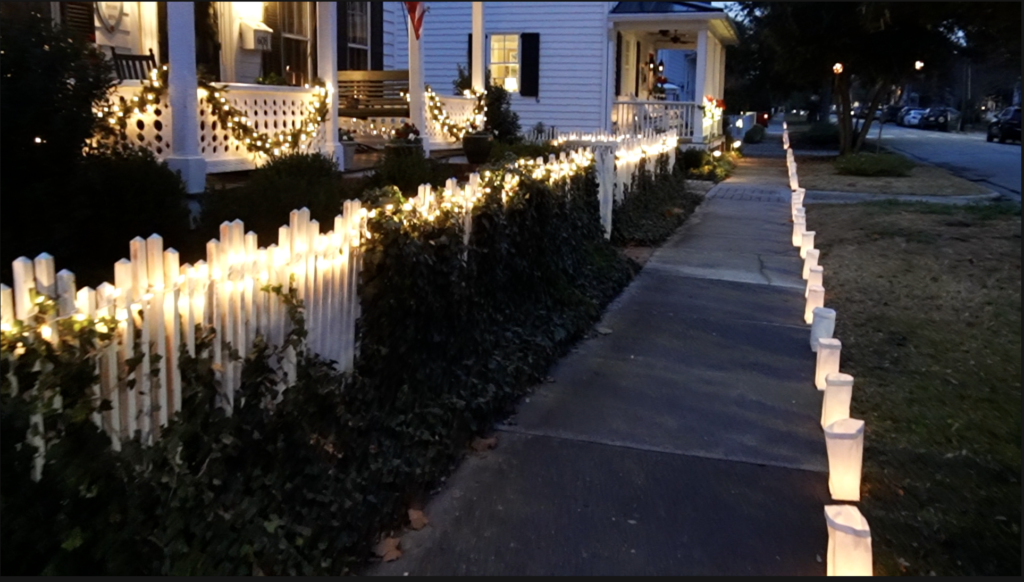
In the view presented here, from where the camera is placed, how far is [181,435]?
339cm

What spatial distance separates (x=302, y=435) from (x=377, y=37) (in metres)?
13.0

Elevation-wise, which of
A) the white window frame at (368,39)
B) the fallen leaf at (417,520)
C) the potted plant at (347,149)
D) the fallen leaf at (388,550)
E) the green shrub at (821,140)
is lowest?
the fallen leaf at (388,550)

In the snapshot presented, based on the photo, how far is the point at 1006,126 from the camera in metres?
41.8

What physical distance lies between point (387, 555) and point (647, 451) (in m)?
1.80

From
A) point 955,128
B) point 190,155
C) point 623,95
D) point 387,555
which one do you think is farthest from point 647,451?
point 955,128

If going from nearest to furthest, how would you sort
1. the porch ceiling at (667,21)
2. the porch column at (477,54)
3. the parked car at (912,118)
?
the porch column at (477,54), the porch ceiling at (667,21), the parked car at (912,118)

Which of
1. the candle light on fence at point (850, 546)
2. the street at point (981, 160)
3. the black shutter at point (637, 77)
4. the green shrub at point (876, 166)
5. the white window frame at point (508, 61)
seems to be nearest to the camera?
the candle light on fence at point (850, 546)

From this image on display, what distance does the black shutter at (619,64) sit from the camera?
74.7 feet

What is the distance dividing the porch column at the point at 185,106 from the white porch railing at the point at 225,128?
12 cm

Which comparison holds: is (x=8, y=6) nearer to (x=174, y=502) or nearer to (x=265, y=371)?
(x=265, y=371)

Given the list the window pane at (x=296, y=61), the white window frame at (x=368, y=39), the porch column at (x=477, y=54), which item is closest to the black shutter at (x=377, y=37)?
the white window frame at (x=368, y=39)

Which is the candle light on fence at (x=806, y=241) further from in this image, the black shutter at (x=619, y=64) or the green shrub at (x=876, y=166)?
the green shrub at (x=876, y=166)

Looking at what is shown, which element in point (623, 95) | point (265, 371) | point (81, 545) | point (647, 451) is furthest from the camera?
point (623, 95)

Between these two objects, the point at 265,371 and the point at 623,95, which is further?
the point at 623,95
